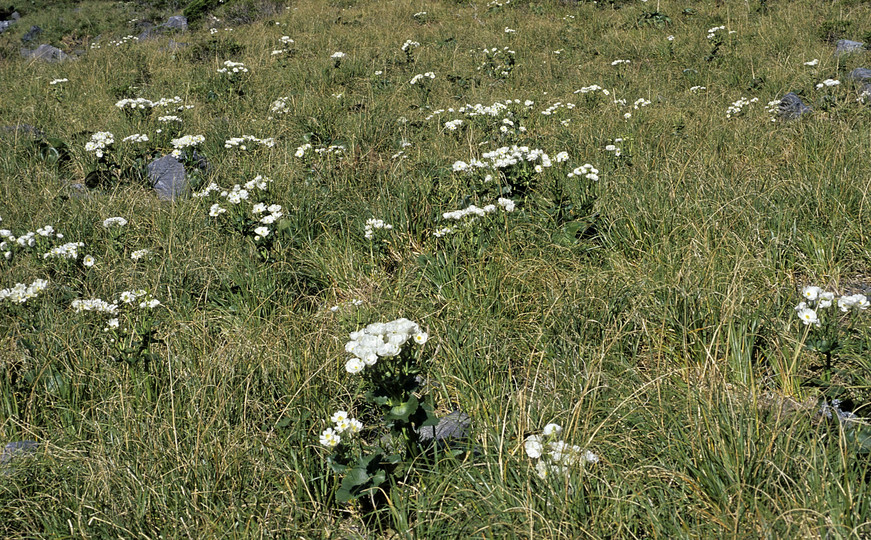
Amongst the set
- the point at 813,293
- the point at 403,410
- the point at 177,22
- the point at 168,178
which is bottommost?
the point at 177,22

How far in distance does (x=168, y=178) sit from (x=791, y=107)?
6.25 metres

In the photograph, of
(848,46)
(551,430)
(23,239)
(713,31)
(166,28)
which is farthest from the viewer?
(166,28)

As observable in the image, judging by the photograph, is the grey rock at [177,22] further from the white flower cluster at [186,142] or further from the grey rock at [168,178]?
the white flower cluster at [186,142]

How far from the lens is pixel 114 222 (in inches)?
181

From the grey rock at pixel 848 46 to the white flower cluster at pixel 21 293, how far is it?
8934 millimetres

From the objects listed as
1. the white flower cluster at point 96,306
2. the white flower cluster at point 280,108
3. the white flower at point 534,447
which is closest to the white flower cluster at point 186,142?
the white flower cluster at point 280,108

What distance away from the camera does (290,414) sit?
2814 millimetres

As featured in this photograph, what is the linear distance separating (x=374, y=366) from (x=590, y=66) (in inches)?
312

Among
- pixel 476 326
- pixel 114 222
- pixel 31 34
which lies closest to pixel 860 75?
pixel 476 326

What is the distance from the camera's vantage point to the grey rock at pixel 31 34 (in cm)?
2227

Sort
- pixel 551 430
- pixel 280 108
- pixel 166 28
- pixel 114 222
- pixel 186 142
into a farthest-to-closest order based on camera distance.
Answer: pixel 166 28 → pixel 280 108 → pixel 186 142 → pixel 114 222 → pixel 551 430

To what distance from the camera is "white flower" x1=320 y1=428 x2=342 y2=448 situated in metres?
2.40

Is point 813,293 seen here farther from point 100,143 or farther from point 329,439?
point 100,143

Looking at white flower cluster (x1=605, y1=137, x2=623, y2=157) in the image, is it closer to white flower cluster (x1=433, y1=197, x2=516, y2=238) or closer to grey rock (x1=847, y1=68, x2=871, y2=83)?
white flower cluster (x1=433, y1=197, x2=516, y2=238)
